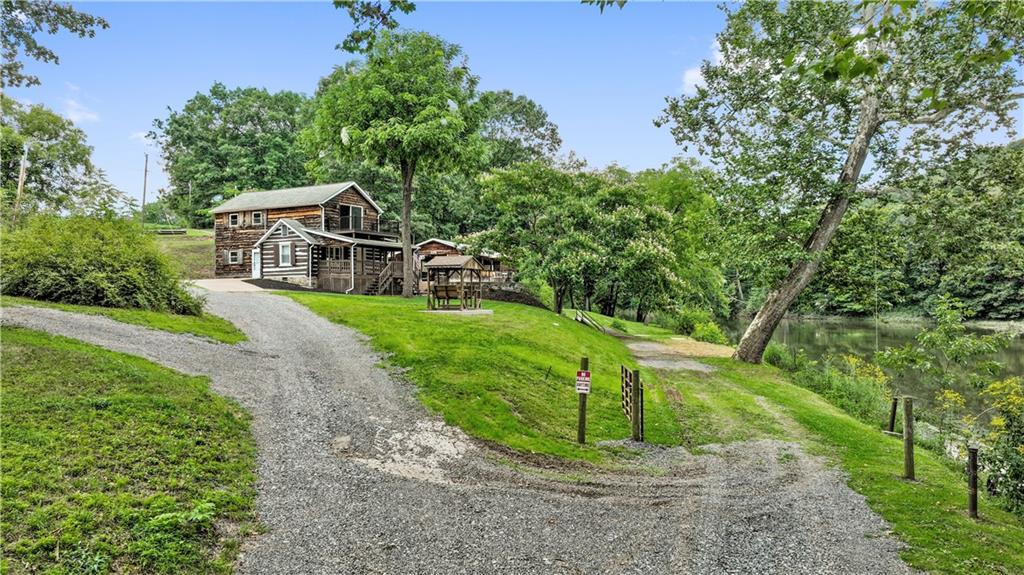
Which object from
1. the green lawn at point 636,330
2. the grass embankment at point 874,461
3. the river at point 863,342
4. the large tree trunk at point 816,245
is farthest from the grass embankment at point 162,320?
the green lawn at point 636,330

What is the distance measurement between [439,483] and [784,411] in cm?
1018

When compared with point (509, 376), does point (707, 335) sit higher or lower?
lower

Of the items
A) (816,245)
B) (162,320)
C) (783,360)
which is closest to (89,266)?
(162,320)

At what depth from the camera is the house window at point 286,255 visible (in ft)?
114

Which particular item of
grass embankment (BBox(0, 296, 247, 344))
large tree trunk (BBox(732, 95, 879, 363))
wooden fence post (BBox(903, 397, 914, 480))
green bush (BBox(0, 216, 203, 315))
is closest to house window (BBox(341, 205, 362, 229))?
green bush (BBox(0, 216, 203, 315))

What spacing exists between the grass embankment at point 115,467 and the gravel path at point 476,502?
1.59 feet

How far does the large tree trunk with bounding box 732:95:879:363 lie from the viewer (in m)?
17.6

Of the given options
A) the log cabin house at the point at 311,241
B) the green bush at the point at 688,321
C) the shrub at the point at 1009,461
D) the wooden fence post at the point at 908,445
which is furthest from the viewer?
the green bush at the point at 688,321

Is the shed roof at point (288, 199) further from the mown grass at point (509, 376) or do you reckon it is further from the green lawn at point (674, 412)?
the green lawn at point (674, 412)

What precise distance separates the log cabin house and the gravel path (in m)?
21.7

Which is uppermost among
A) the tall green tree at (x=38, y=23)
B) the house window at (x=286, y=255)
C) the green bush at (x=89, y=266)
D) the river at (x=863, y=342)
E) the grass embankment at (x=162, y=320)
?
the tall green tree at (x=38, y=23)

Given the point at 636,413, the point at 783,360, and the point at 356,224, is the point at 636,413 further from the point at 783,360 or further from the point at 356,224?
the point at 356,224

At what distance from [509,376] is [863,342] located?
3330 centimetres

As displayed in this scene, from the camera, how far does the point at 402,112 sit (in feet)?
86.5
